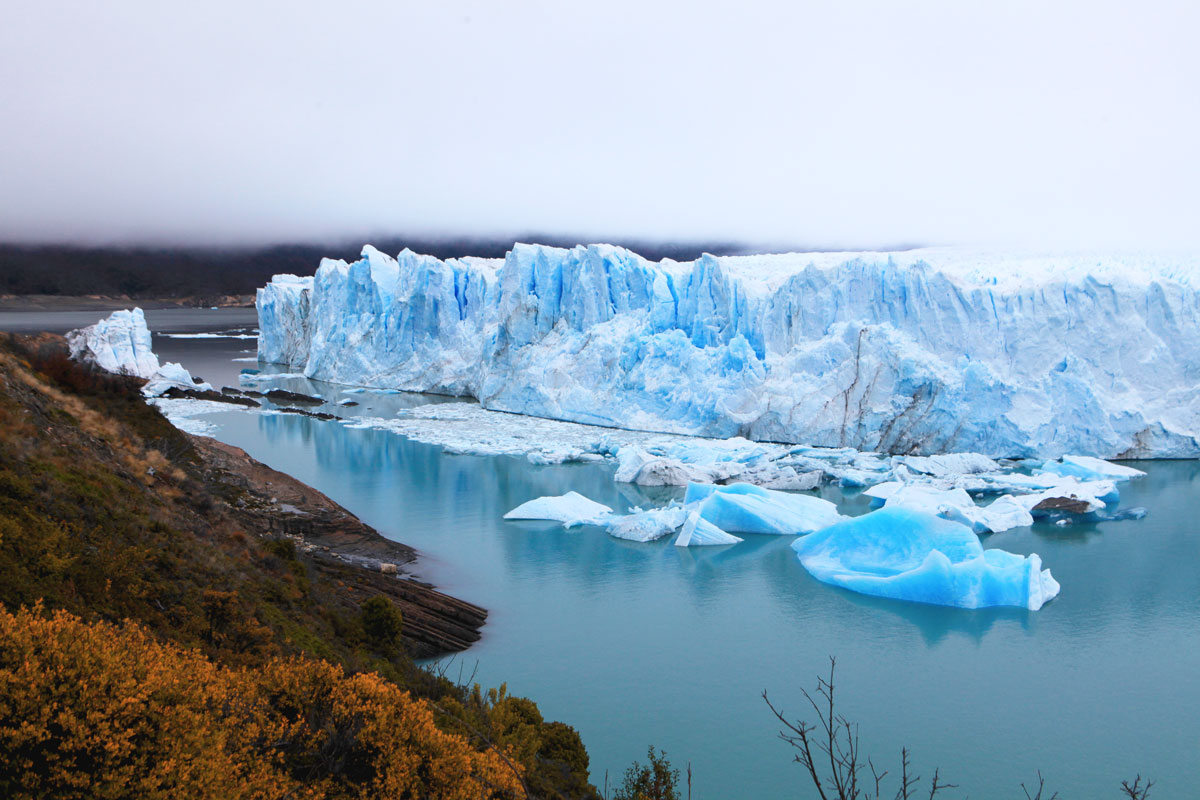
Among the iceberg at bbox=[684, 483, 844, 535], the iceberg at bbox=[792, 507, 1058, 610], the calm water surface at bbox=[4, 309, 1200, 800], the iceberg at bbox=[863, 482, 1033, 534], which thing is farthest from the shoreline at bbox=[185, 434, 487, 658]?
the iceberg at bbox=[863, 482, 1033, 534]

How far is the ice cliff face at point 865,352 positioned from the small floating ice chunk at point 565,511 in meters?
5.96

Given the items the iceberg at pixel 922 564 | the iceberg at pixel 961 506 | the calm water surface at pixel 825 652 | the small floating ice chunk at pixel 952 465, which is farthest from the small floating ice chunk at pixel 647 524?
the small floating ice chunk at pixel 952 465

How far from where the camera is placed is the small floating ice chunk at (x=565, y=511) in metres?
11.9

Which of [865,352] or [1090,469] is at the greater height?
[865,352]

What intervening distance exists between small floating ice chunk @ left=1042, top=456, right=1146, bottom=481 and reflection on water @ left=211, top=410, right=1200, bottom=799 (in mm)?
1542

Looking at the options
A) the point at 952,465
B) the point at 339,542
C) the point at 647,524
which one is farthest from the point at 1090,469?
the point at 339,542

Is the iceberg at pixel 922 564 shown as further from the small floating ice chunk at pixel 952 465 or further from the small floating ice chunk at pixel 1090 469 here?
the small floating ice chunk at pixel 1090 469

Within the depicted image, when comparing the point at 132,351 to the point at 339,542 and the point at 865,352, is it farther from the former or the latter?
the point at 865,352

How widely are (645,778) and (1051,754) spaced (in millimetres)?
3300

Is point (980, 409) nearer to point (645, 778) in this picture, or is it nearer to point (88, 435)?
point (645, 778)

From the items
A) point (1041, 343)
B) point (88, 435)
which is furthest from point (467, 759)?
point (1041, 343)

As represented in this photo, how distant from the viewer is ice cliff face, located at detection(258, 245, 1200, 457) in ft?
51.2

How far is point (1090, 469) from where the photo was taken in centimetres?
1413

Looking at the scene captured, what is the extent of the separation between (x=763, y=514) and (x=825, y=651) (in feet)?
12.7
